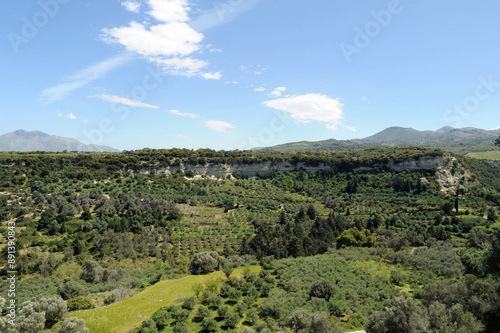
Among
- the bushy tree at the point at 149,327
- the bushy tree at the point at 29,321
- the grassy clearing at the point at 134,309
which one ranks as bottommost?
the grassy clearing at the point at 134,309

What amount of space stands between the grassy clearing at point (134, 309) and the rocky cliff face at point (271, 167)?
85551 millimetres

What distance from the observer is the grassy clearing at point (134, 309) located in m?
23.7

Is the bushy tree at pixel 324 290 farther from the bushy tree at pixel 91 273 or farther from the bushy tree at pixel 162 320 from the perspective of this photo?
the bushy tree at pixel 91 273

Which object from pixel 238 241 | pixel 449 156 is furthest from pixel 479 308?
pixel 449 156

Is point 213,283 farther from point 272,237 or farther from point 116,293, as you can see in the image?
point 272,237

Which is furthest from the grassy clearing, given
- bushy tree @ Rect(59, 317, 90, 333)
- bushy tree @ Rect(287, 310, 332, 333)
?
bushy tree @ Rect(287, 310, 332, 333)

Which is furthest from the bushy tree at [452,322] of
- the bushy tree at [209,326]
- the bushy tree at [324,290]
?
the bushy tree at [209,326]

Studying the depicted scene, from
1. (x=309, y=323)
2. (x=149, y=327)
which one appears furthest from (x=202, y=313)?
(x=309, y=323)

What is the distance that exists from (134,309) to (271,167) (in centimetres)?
12104

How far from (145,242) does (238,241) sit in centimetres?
2200

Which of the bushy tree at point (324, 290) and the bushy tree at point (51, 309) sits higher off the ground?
the bushy tree at point (51, 309)

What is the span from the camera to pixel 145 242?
58.0 m

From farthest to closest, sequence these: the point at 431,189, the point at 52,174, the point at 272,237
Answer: the point at 431,189
the point at 52,174
the point at 272,237

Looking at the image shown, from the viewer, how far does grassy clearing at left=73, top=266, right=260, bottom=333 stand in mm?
23681
